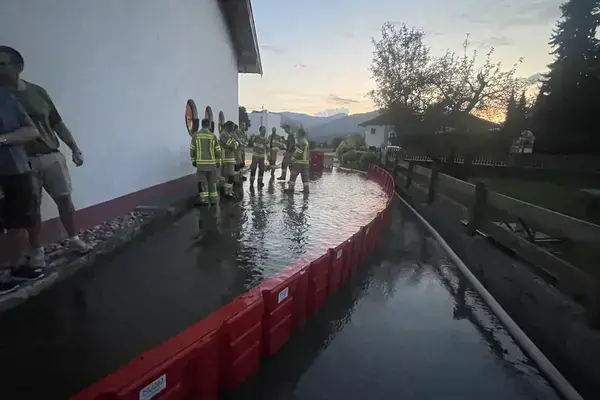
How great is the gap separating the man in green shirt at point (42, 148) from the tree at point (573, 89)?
964 inches

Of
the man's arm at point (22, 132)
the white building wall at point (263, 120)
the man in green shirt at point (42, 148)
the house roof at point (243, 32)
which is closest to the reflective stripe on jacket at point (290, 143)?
the house roof at point (243, 32)

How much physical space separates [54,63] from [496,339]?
19.6ft

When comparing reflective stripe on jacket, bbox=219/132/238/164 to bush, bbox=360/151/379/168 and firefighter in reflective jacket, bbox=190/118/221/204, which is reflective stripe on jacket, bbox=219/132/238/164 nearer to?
firefighter in reflective jacket, bbox=190/118/221/204

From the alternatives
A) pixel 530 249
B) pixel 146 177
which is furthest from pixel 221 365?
pixel 146 177

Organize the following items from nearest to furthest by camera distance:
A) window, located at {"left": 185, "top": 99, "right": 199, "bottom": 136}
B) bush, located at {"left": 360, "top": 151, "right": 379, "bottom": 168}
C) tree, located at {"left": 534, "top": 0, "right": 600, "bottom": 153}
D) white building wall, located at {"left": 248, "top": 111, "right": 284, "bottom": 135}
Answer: window, located at {"left": 185, "top": 99, "right": 199, "bottom": 136} < tree, located at {"left": 534, "top": 0, "right": 600, "bottom": 153} < bush, located at {"left": 360, "top": 151, "right": 379, "bottom": 168} < white building wall, located at {"left": 248, "top": 111, "right": 284, "bottom": 135}

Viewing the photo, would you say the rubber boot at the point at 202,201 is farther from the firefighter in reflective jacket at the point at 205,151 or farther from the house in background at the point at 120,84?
the firefighter in reflective jacket at the point at 205,151

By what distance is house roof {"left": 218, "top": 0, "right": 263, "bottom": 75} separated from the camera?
1432 cm

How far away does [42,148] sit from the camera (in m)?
4.21

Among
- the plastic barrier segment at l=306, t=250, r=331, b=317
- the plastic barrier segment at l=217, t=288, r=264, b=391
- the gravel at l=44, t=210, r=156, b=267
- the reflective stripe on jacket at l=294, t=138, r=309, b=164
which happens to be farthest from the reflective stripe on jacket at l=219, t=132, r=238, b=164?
the plastic barrier segment at l=217, t=288, r=264, b=391

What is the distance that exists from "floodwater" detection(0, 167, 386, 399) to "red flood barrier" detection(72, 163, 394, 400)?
767 millimetres

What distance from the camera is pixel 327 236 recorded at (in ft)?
22.3

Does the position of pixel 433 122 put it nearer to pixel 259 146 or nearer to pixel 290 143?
pixel 290 143

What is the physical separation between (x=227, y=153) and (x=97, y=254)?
6108mm

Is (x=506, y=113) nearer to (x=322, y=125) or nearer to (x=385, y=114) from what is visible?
(x=385, y=114)
